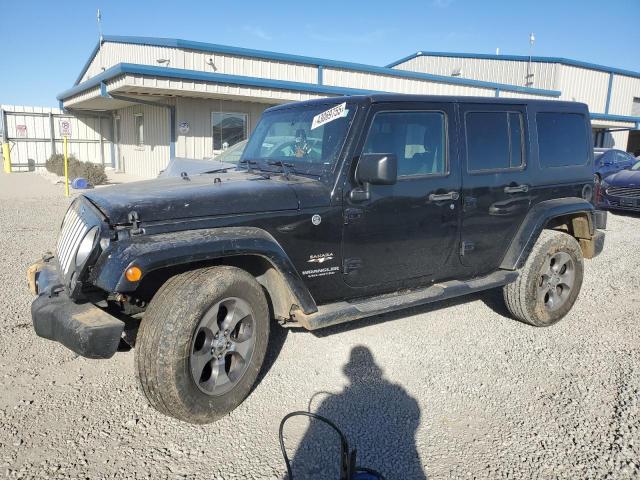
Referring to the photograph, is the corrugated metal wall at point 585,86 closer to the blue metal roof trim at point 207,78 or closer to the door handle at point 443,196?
the blue metal roof trim at point 207,78

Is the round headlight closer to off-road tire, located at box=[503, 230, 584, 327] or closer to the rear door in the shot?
the rear door

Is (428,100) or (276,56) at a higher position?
(276,56)

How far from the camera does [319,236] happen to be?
3.45m

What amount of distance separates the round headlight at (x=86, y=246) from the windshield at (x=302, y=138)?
151 centimetres

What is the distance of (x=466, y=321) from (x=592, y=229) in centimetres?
160

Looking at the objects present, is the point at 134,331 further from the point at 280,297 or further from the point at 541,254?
the point at 541,254

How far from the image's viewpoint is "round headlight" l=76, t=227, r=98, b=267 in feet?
9.38

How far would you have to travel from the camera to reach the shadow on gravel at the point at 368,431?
2709 millimetres

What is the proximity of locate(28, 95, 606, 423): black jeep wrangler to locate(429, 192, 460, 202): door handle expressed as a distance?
0.05 ft

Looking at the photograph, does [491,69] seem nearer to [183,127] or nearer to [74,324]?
[183,127]

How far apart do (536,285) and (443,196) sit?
143 cm

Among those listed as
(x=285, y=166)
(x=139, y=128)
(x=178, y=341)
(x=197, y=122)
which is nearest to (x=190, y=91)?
(x=197, y=122)

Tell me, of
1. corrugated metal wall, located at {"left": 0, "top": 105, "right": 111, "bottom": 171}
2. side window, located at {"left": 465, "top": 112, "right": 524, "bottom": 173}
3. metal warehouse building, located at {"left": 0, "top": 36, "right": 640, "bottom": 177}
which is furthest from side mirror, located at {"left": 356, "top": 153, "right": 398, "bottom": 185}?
corrugated metal wall, located at {"left": 0, "top": 105, "right": 111, "bottom": 171}

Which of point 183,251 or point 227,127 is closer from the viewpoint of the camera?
point 183,251
